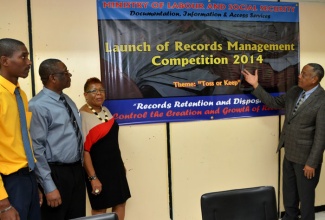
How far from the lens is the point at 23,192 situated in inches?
69.0

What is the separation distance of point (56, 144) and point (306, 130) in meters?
Result: 2.11

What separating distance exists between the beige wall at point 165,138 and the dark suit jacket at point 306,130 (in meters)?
0.35

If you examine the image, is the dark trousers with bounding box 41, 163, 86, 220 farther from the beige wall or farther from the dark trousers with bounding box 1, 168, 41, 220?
the beige wall

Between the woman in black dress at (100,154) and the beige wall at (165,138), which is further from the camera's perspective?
the beige wall at (165,138)

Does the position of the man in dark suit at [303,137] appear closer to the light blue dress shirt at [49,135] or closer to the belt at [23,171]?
the light blue dress shirt at [49,135]

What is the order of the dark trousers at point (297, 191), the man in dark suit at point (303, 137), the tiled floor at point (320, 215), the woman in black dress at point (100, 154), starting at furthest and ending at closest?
the tiled floor at point (320, 215) → the dark trousers at point (297, 191) → the man in dark suit at point (303, 137) → the woman in black dress at point (100, 154)

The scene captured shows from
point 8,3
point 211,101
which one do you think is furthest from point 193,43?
point 8,3

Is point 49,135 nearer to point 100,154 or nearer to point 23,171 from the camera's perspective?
point 23,171

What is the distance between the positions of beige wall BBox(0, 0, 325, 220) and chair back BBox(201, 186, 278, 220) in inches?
51.2

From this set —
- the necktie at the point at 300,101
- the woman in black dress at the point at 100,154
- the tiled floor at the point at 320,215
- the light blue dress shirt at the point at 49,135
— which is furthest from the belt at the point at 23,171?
the tiled floor at the point at 320,215

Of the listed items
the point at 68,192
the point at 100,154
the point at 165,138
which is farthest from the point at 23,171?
the point at 165,138

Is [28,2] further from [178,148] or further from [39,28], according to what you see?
[178,148]

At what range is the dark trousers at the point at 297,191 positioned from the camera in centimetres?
282

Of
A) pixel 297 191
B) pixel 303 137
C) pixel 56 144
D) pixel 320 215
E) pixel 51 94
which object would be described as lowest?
pixel 320 215
